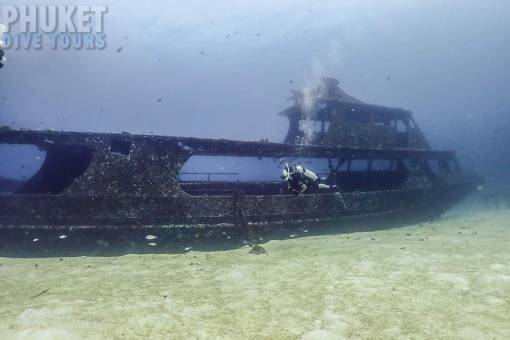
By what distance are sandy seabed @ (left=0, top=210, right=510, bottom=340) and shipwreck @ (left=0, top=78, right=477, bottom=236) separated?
4.62ft

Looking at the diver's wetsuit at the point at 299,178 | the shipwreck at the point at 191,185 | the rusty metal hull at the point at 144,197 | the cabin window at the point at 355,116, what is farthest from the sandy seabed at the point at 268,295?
the cabin window at the point at 355,116

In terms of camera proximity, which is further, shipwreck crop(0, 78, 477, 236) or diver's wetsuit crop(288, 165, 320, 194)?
shipwreck crop(0, 78, 477, 236)

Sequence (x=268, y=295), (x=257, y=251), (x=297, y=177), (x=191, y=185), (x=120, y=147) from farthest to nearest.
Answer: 1. (x=191, y=185)
2. (x=120, y=147)
3. (x=297, y=177)
4. (x=257, y=251)
5. (x=268, y=295)

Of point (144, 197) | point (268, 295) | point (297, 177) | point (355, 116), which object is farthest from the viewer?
point (355, 116)

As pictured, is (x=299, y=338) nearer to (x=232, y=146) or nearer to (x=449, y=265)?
(x=449, y=265)

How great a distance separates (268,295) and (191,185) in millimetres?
8673

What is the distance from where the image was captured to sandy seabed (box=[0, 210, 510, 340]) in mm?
3783

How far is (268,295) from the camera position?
4.93 m

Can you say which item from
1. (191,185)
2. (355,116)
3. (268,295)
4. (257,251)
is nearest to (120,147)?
(191,185)

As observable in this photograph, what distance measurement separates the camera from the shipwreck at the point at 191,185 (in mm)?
8430

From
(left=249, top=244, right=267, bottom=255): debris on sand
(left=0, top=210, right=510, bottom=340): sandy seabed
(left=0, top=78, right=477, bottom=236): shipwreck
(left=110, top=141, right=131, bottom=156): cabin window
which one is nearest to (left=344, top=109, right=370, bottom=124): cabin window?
(left=0, top=78, right=477, bottom=236): shipwreck

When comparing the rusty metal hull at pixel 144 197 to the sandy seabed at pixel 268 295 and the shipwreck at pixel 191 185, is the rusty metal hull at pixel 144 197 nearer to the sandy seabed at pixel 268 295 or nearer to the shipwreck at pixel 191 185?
the shipwreck at pixel 191 185

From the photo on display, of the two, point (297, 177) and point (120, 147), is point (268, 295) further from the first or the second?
point (120, 147)

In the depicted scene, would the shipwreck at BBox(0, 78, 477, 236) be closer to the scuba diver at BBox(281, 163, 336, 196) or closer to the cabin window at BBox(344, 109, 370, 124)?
the cabin window at BBox(344, 109, 370, 124)
